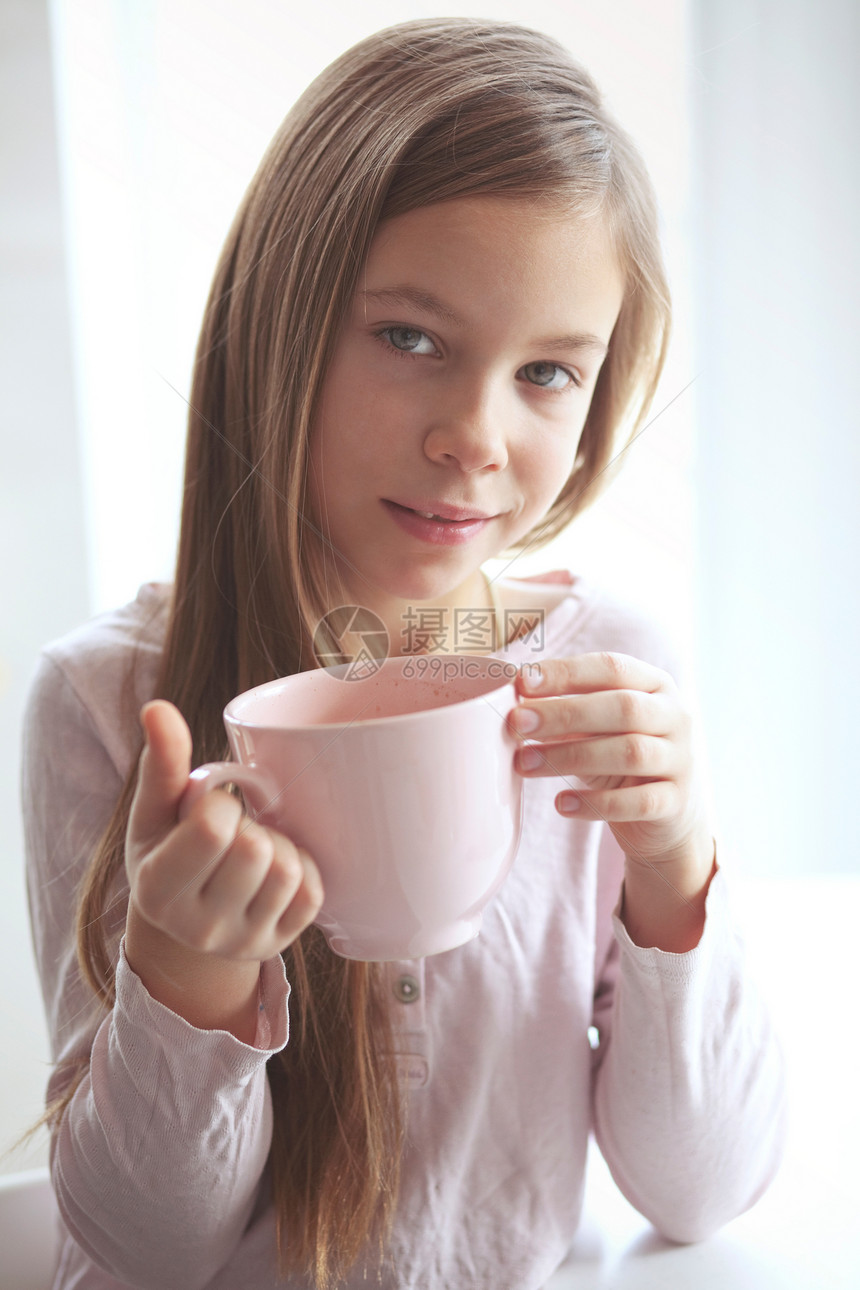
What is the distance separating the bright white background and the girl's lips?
0.07 metres

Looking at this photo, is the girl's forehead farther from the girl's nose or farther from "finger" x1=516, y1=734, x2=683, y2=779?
"finger" x1=516, y1=734, x2=683, y2=779

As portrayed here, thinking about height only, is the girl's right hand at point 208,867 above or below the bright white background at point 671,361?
below

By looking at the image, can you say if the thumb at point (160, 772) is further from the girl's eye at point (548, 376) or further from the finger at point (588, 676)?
the girl's eye at point (548, 376)

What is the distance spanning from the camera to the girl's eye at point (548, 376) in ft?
1.07

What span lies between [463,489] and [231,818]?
164 millimetres

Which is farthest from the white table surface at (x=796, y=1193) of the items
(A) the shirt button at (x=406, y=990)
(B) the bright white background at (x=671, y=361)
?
(A) the shirt button at (x=406, y=990)

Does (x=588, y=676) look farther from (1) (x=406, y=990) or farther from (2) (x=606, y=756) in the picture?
(1) (x=406, y=990)

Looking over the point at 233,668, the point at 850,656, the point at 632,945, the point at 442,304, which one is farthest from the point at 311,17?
the point at 850,656

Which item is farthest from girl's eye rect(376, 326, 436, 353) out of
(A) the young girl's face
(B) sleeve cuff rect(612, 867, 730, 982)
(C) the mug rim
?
(B) sleeve cuff rect(612, 867, 730, 982)

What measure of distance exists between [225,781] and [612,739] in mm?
111

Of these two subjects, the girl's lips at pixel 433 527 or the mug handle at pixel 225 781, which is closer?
the mug handle at pixel 225 781

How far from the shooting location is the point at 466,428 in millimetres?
298

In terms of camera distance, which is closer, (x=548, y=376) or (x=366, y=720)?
(x=366, y=720)

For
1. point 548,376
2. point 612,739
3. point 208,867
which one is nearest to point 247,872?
point 208,867
